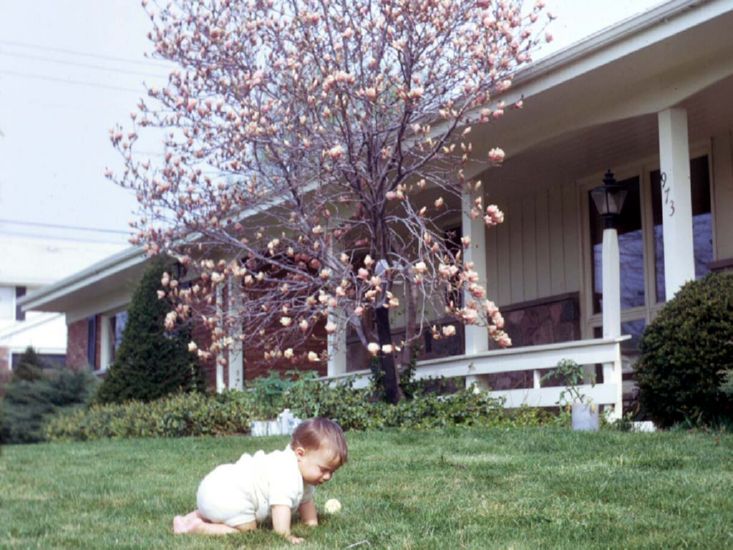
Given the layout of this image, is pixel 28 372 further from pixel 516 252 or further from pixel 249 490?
pixel 249 490

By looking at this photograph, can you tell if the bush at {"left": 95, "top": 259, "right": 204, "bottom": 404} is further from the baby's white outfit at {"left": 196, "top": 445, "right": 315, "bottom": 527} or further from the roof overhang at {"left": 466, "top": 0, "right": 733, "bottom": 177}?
the baby's white outfit at {"left": 196, "top": 445, "right": 315, "bottom": 527}

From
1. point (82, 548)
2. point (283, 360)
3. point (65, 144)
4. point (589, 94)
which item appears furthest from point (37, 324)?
point (82, 548)

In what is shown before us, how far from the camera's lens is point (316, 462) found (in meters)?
4.78

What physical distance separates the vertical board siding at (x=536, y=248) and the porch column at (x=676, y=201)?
133 inches

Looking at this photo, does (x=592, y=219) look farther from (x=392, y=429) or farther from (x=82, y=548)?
(x=82, y=548)

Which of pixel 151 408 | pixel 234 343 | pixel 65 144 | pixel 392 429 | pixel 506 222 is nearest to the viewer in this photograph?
pixel 392 429

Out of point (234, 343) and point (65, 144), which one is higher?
point (65, 144)

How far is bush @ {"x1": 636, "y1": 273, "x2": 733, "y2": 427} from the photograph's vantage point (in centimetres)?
782

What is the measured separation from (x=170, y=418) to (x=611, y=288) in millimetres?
5175

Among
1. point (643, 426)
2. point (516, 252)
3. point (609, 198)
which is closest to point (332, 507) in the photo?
point (643, 426)

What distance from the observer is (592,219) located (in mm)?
12492

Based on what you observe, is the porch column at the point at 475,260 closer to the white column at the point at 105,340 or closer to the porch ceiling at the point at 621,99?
the porch ceiling at the point at 621,99

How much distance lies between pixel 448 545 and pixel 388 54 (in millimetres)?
7085

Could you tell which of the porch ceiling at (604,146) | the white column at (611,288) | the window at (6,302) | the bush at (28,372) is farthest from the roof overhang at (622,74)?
the window at (6,302)
